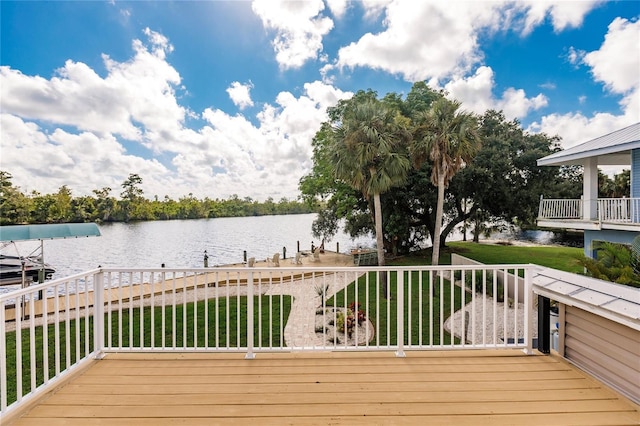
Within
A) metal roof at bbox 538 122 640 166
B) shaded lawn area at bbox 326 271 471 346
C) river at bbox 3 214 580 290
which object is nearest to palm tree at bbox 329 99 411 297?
shaded lawn area at bbox 326 271 471 346

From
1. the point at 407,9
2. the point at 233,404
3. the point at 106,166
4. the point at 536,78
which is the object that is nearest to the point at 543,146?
the point at 536,78

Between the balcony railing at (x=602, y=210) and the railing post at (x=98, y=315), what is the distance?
10.9 metres

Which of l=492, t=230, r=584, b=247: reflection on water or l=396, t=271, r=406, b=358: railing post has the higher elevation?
l=396, t=271, r=406, b=358: railing post

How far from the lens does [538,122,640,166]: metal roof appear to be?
7.65 meters

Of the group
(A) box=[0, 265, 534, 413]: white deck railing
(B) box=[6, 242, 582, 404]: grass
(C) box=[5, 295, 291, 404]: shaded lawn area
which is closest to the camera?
(A) box=[0, 265, 534, 413]: white deck railing

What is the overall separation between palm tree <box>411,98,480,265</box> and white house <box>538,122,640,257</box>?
103 inches

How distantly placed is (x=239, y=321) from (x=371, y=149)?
25.6ft

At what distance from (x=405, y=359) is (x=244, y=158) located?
2986 centimetres

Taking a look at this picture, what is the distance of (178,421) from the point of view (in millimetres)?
2023

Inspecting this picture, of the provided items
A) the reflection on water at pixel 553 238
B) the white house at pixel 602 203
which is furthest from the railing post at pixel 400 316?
the reflection on water at pixel 553 238

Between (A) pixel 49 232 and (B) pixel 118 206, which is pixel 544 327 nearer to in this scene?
(A) pixel 49 232

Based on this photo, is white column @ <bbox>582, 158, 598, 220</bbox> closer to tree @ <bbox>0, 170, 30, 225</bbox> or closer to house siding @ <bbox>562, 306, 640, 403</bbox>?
house siding @ <bbox>562, 306, 640, 403</bbox>

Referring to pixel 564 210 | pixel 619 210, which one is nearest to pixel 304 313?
pixel 619 210

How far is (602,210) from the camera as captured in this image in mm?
8484
